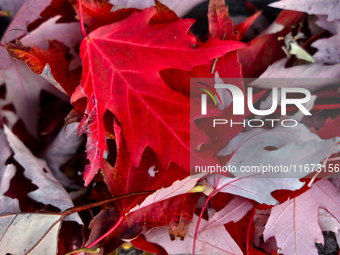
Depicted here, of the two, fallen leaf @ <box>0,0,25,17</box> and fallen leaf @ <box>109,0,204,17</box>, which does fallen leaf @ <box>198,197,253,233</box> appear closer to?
fallen leaf @ <box>109,0,204,17</box>

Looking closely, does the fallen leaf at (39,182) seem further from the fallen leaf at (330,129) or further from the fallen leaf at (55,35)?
the fallen leaf at (330,129)

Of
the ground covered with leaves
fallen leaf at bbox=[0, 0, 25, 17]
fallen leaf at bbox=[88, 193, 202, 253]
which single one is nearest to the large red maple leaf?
the ground covered with leaves

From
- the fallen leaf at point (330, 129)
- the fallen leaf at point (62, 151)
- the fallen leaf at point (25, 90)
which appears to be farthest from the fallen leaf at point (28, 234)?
the fallen leaf at point (330, 129)

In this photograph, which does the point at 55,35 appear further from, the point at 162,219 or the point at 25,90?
the point at 162,219

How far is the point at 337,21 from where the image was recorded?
0.56 m

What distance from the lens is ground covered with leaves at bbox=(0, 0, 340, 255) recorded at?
505 millimetres

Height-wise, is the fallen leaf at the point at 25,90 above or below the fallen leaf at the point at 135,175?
above

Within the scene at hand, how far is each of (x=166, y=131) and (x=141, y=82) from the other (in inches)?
4.4

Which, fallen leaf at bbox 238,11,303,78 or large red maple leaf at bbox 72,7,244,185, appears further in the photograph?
fallen leaf at bbox 238,11,303,78

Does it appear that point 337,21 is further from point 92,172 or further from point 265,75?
point 92,172

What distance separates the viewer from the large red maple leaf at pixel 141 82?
495 millimetres

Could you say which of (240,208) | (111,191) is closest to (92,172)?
(111,191)

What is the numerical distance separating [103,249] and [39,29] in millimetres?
515

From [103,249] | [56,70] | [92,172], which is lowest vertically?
[103,249]
